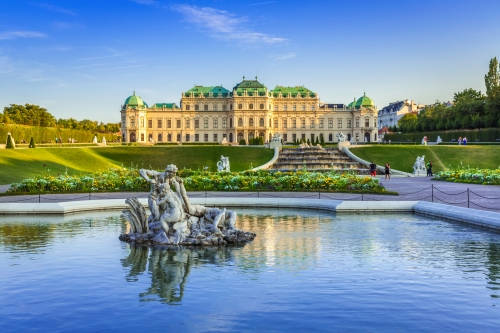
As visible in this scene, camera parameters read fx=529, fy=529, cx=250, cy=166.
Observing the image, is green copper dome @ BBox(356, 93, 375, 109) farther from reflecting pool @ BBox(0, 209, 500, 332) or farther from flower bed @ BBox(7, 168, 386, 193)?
reflecting pool @ BBox(0, 209, 500, 332)

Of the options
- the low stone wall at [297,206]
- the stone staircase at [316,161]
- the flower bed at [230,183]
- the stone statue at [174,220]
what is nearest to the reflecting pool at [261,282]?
the stone statue at [174,220]

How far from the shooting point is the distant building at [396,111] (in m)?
161

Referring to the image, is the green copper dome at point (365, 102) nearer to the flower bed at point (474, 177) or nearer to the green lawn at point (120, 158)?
the green lawn at point (120, 158)

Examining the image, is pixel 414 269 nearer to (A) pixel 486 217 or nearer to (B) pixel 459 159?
(A) pixel 486 217

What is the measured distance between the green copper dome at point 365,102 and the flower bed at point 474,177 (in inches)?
3102

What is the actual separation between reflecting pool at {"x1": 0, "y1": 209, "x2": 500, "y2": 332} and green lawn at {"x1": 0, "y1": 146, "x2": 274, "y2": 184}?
30.1 meters

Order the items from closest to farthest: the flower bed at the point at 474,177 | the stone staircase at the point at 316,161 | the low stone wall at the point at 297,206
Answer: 1. the low stone wall at the point at 297,206
2. the flower bed at the point at 474,177
3. the stone staircase at the point at 316,161

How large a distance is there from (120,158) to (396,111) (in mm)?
120517

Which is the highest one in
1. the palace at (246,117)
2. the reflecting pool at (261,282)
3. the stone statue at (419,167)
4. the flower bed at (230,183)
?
the palace at (246,117)

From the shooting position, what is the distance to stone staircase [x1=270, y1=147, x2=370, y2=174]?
48.8 meters

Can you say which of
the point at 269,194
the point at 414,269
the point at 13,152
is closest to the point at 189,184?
the point at 269,194

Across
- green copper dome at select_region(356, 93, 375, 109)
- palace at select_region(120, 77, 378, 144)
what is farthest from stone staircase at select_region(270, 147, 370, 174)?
green copper dome at select_region(356, 93, 375, 109)

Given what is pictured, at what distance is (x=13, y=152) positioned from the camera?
47.2 metres

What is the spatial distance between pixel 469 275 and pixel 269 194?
15269 mm
